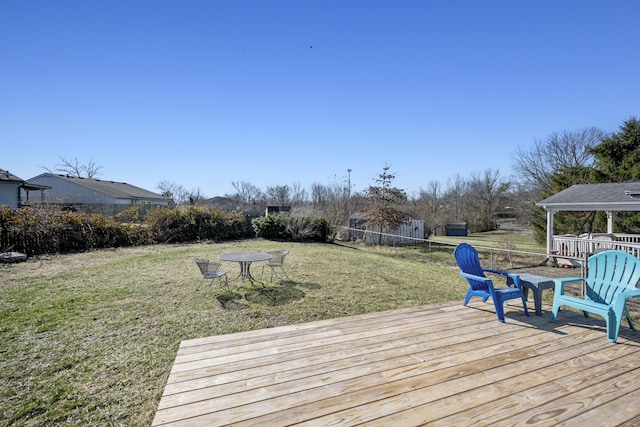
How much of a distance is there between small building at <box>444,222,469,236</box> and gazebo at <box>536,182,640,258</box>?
15555mm

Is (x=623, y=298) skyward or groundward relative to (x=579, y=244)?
skyward

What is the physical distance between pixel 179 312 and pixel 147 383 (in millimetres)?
1978

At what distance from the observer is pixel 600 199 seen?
9.75m

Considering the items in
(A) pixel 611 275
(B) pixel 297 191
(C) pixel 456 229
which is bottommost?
(C) pixel 456 229

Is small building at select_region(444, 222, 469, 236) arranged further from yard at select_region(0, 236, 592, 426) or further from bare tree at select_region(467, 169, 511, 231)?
yard at select_region(0, 236, 592, 426)

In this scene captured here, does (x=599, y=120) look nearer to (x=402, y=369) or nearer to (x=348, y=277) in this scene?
(x=348, y=277)

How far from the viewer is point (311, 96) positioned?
1173 cm

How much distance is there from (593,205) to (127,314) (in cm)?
1376

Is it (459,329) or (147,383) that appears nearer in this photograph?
(147,383)

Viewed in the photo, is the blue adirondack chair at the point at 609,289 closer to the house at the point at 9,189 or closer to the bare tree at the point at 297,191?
the house at the point at 9,189

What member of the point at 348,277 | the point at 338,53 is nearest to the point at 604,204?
the point at 348,277

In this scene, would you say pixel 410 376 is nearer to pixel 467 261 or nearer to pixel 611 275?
pixel 467 261

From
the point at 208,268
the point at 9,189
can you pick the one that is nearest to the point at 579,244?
the point at 208,268

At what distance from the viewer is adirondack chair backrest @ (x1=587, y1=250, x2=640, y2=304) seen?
3095mm
